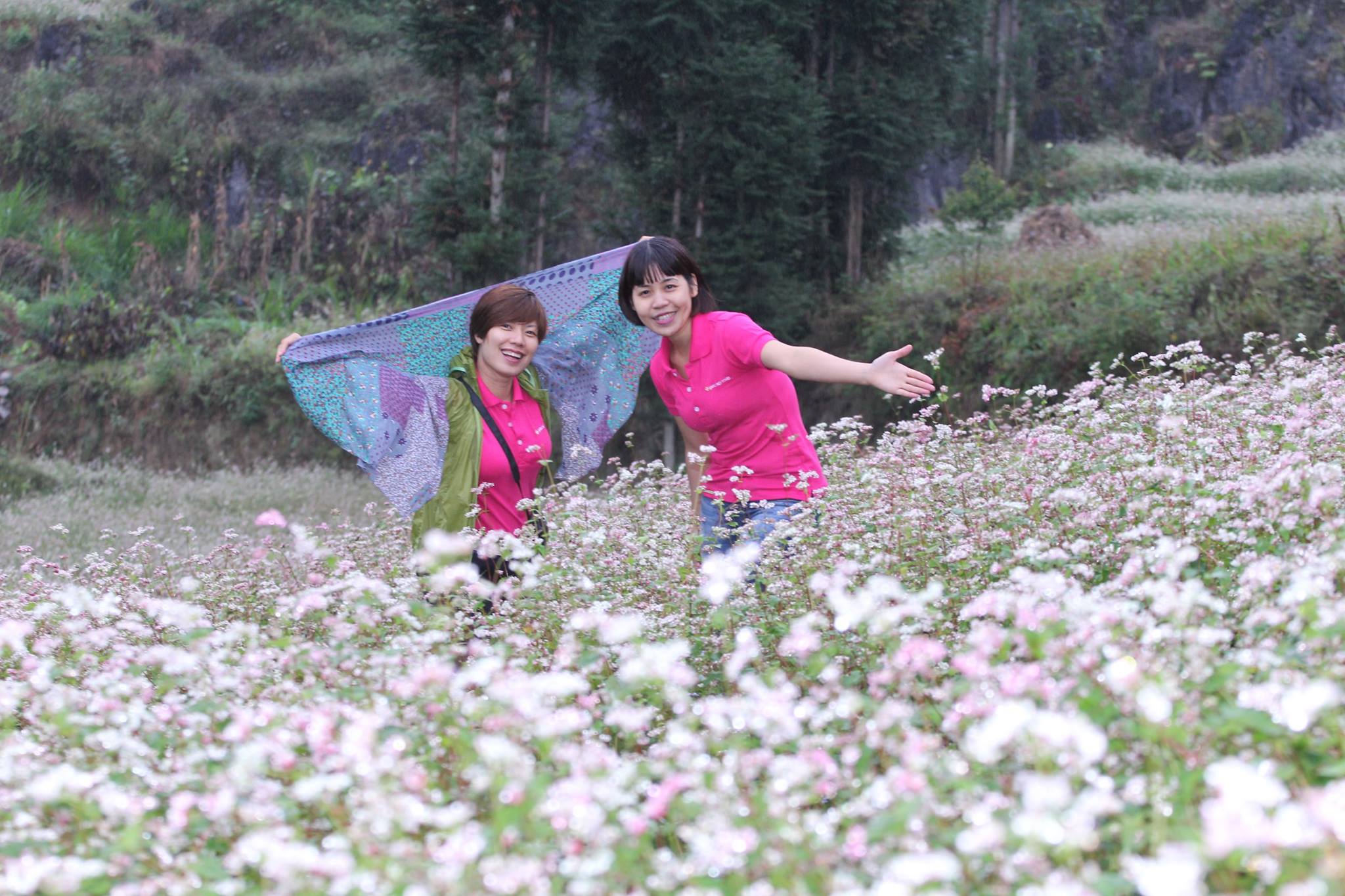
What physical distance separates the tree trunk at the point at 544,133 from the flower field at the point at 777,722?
9.79 metres

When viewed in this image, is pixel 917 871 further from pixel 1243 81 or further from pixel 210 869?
pixel 1243 81

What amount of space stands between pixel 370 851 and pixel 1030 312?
36.3 ft

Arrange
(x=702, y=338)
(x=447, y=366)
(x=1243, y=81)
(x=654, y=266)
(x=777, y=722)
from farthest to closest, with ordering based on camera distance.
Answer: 1. (x=1243, y=81)
2. (x=447, y=366)
3. (x=702, y=338)
4. (x=654, y=266)
5. (x=777, y=722)

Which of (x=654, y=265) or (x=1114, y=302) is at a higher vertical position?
(x=654, y=265)

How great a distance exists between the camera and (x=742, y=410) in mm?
5078

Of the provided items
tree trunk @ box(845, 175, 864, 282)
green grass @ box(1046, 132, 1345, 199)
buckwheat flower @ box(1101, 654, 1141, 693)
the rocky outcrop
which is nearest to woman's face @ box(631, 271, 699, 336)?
buckwheat flower @ box(1101, 654, 1141, 693)

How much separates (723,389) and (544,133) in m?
9.32

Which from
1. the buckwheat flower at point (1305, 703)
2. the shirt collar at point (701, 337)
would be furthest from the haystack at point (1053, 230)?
the buckwheat flower at point (1305, 703)

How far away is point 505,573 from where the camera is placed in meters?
5.11

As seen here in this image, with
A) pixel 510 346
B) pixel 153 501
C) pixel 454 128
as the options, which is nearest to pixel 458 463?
pixel 510 346

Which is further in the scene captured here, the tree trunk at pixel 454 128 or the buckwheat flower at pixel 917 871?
the tree trunk at pixel 454 128

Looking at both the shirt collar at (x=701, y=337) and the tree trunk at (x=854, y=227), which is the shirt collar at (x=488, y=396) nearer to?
the shirt collar at (x=701, y=337)

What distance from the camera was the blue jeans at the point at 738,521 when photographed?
14.8 feet

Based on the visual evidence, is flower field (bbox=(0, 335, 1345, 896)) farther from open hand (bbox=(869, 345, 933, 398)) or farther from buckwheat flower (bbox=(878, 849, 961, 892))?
open hand (bbox=(869, 345, 933, 398))
